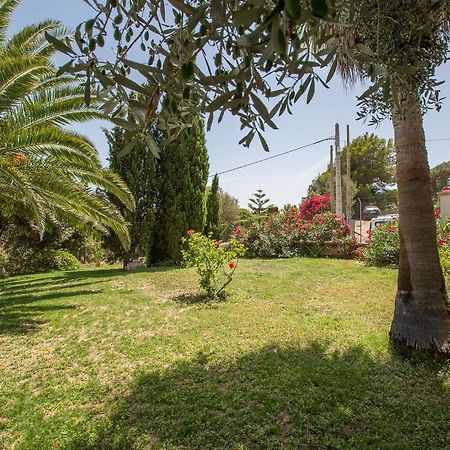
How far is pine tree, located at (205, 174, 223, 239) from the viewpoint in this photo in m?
14.5

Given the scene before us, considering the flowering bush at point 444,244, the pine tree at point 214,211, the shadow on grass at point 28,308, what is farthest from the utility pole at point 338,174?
the shadow on grass at point 28,308

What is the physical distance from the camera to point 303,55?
1.41 meters

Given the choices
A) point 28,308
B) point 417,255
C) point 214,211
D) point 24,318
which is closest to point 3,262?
point 214,211

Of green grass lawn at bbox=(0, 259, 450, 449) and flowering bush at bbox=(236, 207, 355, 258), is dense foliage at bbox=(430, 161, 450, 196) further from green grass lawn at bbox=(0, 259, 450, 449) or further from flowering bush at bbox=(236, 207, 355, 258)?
green grass lawn at bbox=(0, 259, 450, 449)

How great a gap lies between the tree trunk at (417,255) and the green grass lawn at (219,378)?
1.08 feet

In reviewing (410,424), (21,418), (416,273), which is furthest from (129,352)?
(416,273)

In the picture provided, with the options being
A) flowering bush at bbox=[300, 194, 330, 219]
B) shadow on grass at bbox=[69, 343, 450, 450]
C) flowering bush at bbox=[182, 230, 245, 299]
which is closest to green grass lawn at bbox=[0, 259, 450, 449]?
shadow on grass at bbox=[69, 343, 450, 450]

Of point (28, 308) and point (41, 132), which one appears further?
point (28, 308)

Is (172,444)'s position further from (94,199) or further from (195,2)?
(94,199)

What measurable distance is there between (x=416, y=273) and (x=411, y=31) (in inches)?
99.4

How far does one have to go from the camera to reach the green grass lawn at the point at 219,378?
271 cm

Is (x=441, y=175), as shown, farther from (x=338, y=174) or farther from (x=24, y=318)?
(x=24, y=318)

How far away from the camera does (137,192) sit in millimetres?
12664

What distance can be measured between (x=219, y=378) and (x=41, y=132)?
5.29m
